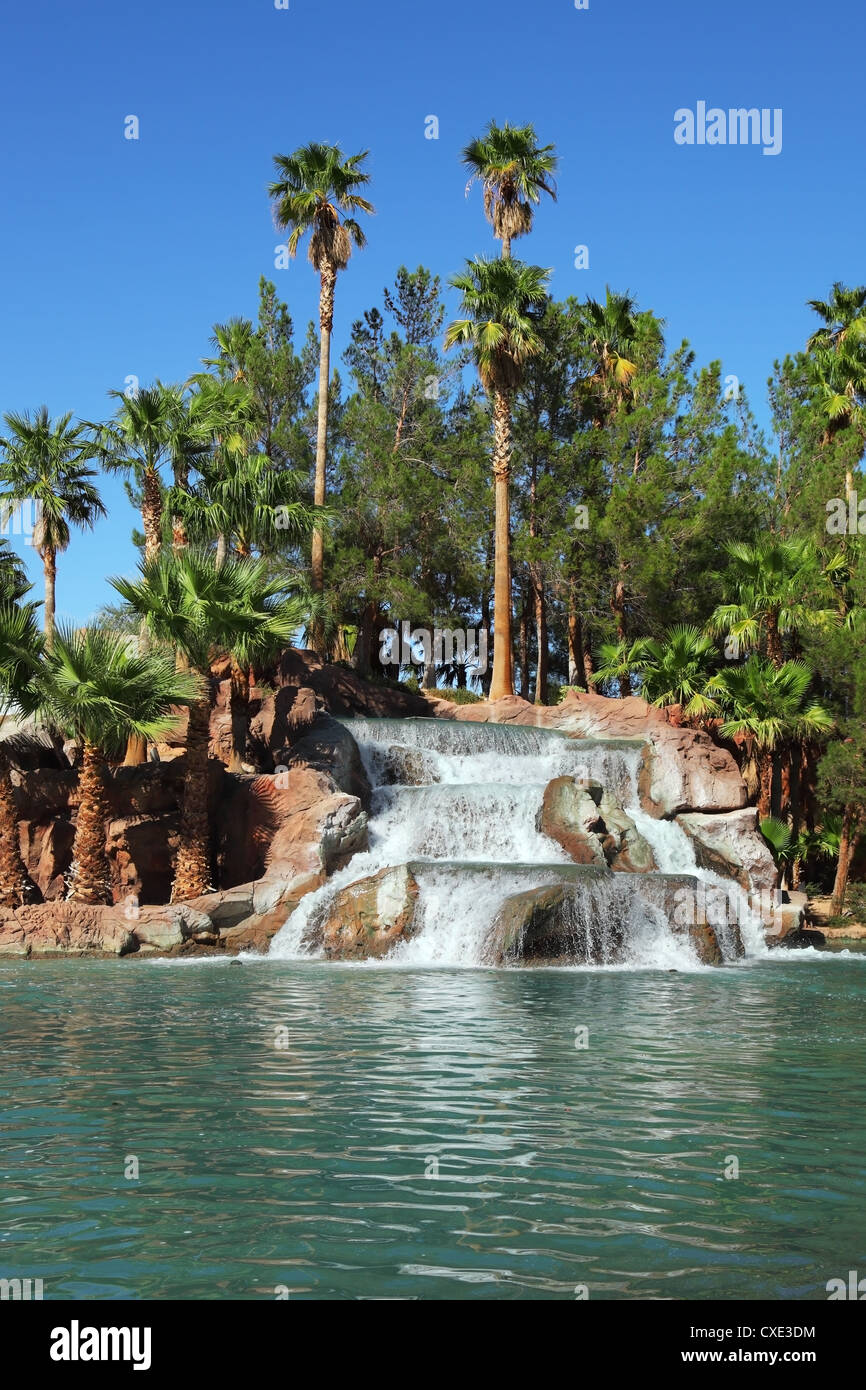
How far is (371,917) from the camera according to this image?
2008 centimetres

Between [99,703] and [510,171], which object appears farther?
[510,171]

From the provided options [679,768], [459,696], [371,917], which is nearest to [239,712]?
[371,917]

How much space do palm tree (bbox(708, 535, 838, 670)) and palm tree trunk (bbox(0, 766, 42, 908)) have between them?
1674cm

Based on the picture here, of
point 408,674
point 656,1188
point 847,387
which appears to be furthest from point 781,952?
point 408,674

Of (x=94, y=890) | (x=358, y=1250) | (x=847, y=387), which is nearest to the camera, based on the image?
(x=358, y=1250)

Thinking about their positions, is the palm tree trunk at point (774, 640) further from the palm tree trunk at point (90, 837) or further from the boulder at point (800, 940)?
the palm tree trunk at point (90, 837)

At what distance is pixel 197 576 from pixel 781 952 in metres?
12.9

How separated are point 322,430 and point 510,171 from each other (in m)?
11.5

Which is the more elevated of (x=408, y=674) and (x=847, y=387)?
(x=847, y=387)

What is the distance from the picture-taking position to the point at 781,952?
23.0 metres

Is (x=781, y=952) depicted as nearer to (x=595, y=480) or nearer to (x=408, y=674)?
(x=595, y=480)

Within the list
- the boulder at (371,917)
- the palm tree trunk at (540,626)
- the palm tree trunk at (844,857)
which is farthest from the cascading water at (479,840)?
the palm tree trunk at (540,626)

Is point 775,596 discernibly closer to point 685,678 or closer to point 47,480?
point 685,678

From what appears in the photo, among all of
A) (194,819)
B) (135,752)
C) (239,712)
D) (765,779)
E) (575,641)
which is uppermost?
(575,641)
